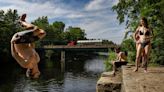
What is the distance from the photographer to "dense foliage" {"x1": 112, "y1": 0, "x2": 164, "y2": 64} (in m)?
27.0

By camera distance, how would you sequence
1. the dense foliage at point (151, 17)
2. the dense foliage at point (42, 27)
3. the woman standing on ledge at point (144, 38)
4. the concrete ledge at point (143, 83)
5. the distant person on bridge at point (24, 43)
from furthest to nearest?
the dense foliage at point (42, 27) → the dense foliage at point (151, 17) → the woman standing on ledge at point (144, 38) → the concrete ledge at point (143, 83) → the distant person on bridge at point (24, 43)

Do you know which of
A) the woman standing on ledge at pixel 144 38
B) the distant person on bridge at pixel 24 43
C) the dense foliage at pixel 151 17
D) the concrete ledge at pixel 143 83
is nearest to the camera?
the distant person on bridge at pixel 24 43

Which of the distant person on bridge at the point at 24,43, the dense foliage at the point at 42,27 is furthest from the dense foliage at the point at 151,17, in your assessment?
the distant person on bridge at the point at 24,43

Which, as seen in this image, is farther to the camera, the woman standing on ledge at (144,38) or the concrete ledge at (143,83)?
the woman standing on ledge at (144,38)

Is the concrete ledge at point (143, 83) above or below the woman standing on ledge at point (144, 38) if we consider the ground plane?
below

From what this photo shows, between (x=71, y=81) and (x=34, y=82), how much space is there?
4977mm

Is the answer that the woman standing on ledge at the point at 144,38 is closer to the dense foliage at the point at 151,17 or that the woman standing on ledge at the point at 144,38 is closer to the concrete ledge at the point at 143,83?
the concrete ledge at the point at 143,83

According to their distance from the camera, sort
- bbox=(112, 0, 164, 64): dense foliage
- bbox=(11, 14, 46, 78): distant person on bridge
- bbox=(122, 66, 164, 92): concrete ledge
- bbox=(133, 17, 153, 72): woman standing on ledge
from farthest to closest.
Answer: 1. bbox=(112, 0, 164, 64): dense foliage
2. bbox=(133, 17, 153, 72): woman standing on ledge
3. bbox=(122, 66, 164, 92): concrete ledge
4. bbox=(11, 14, 46, 78): distant person on bridge

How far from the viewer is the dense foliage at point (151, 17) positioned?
27000 mm

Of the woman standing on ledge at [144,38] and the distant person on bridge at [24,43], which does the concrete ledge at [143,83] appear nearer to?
the woman standing on ledge at [144,38]

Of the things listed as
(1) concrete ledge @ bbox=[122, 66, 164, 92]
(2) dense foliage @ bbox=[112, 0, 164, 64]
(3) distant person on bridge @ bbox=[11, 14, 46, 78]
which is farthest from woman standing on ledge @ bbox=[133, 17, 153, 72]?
(2) dense foliage @ bbox=[112, 0, 164, 64]

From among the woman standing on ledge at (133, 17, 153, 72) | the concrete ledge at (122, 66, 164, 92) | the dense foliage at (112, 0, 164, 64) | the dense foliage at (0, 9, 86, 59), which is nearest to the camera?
the concrete ledge at (122, 66, 164, 92)

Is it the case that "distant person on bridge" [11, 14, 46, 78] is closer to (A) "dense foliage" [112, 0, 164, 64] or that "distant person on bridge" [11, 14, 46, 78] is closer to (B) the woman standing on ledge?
(B) the woman standing on ledge

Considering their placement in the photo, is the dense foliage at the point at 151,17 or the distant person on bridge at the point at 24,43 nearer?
the distant person on bridge at the point at 24,43
